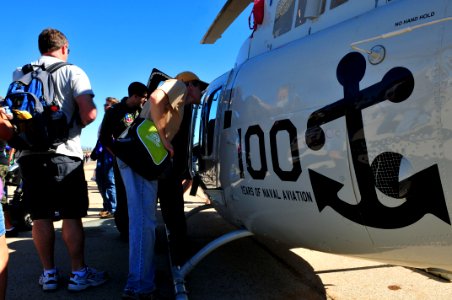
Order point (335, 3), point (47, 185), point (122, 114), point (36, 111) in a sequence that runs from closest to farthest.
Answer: point (335, 3), point (36, 111), point (47, 185), point (122, 114)

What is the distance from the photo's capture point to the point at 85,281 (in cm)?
294

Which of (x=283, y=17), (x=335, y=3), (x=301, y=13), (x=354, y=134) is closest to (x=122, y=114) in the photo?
(x=283, y=17)

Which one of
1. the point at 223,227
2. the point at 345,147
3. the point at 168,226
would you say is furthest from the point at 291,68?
the point at 223,227

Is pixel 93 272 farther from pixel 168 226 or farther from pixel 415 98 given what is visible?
pixel 415 98

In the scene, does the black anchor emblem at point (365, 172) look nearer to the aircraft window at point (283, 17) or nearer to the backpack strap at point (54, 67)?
the aircraft window at point (283, 17)

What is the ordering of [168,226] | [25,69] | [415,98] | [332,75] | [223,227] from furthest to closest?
[223,227], [168,226], [25,69], [332,75], [415,98]

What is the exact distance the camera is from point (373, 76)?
1731 millimetres

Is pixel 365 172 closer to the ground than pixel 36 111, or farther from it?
closer to the ground

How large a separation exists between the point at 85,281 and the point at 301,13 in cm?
258

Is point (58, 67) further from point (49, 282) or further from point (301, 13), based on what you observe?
point (301, 13)

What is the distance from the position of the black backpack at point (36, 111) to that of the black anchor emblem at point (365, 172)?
181 cm

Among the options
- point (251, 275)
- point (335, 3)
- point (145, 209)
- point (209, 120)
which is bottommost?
point (251, 275)

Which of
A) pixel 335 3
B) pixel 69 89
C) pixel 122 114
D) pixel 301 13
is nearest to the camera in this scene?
→ pixel 335 3

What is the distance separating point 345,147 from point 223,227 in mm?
3886
